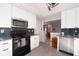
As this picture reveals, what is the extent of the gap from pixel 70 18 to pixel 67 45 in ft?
3.61

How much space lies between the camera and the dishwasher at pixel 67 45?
235 cm

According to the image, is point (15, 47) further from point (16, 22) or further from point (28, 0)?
point (28, 0)

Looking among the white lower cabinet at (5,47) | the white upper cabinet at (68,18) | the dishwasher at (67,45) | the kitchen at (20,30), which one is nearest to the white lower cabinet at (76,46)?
the kitchen at (20,30)

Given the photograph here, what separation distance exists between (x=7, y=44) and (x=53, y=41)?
243 centimetres

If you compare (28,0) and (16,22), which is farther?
(16,22)

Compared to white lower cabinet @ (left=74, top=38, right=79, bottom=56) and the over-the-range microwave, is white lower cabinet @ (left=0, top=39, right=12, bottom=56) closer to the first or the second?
the over-the-range microwave

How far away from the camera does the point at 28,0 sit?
48 centimetres

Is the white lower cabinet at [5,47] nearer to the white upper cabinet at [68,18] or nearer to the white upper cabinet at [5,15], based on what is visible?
the white upper cabinet at [5,15]

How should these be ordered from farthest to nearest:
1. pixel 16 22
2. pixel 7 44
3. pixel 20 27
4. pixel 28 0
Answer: pixel 20 27 → pixel 16 22 → pixel 7 44 → pixel 28 0

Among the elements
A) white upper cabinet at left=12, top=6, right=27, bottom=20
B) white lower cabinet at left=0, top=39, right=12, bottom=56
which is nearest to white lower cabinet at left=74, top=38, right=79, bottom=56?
white lower cabinet at left=0, top=39, right=12, bottom=56

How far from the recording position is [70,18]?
9.11ft

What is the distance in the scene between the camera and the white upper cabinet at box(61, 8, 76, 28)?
2.67 meters

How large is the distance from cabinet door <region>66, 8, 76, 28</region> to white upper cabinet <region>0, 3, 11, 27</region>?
2265mm

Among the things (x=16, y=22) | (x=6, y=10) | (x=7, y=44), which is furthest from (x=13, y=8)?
(x=7, y=44)
